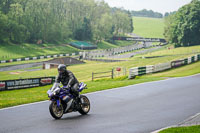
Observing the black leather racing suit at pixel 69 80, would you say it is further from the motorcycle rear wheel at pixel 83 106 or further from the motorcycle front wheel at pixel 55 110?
the motorcycle front wheel at pixel 55 110

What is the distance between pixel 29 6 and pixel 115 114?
10112cm

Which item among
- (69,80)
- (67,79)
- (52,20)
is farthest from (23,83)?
(52,20)

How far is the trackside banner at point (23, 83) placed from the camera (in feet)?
109

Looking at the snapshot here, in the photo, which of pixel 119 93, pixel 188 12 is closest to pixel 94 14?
pixel 188 12

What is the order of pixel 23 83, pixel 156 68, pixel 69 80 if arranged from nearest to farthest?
pixel 69 80 → pixel 23 83 → pixel 156 68

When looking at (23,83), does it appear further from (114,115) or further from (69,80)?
(69,80)

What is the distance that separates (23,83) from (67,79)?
23.0 metres

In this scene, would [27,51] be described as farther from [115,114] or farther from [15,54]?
[115,114]

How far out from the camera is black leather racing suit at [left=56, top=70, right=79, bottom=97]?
12775 mm

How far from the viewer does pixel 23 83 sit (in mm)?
34906

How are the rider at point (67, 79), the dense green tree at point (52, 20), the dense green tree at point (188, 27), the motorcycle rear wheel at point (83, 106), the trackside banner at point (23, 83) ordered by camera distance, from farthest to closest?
1. the dense green tree at point (188, 27)
2. the dense green tree at point (52, 20)
3. the trackside banner at point (23, 83)
4. the motorcycle rear wheel at point (83, 106)
5. the rider at point (67, 79)

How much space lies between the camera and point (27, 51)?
92.9 m

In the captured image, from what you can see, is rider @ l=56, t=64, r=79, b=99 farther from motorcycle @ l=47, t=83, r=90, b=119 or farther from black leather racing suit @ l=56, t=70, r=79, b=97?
motorcycle @ l=47, t=83, r=90, b=119

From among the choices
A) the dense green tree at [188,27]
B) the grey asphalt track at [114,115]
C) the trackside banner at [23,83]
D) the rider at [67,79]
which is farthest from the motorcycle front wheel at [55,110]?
the dense green tree at [188,27]
